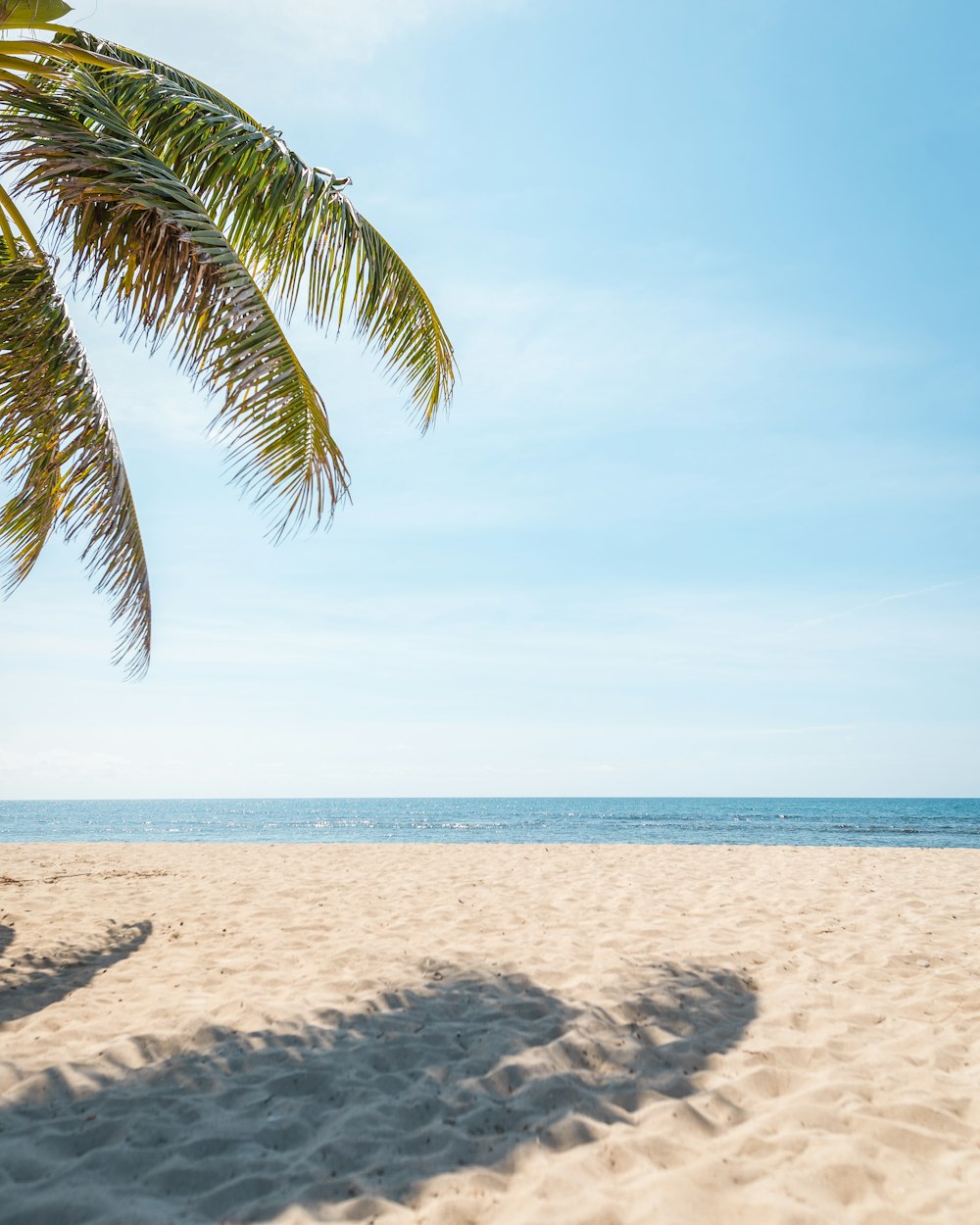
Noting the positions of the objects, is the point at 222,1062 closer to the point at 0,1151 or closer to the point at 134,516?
the point at 0,1151

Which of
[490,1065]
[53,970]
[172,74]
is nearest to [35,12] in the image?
[172,74]

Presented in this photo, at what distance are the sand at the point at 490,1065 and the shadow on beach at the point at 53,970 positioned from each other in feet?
0.10

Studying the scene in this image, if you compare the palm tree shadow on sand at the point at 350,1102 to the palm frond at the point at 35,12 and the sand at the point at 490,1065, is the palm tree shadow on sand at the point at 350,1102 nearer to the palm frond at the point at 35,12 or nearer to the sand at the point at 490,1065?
the sand at the point at 490,1065

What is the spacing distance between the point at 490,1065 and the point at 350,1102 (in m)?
0.73

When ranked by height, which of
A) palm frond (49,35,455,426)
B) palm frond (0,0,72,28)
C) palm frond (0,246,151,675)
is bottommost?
palm frond (0,246,151,675)

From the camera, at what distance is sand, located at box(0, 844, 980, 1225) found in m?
2.67

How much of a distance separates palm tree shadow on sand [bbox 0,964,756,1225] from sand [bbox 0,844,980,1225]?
2 cm

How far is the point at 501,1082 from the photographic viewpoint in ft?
11.5

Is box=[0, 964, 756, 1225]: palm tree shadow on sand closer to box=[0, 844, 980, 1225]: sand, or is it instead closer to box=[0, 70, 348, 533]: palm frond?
box=[0, 844, 980, 1225]: sand

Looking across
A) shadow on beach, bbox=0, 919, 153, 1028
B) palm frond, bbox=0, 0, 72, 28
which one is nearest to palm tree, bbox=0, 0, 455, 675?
palm frond, bbox=0, 0, 72, 28

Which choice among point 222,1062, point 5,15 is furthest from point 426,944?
point 5,15

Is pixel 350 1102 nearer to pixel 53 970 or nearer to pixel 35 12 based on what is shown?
pixel 53 970

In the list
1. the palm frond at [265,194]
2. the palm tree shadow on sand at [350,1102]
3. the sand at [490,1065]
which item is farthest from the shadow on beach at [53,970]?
the palm frond at [265,194]

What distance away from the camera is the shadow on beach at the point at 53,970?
4522 millimetres
